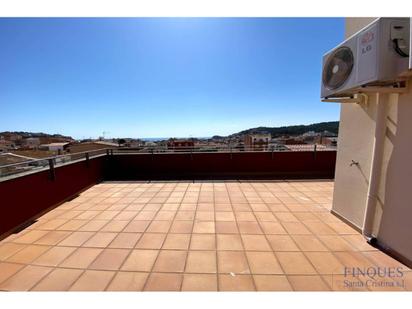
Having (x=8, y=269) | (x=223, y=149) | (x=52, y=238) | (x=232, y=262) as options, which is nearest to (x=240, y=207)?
(x=232, y=262)

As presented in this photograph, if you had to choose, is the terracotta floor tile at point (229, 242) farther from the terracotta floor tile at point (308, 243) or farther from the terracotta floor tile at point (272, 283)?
the terracotta floor tile at point (308, 243)

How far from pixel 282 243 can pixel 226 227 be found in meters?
0.75

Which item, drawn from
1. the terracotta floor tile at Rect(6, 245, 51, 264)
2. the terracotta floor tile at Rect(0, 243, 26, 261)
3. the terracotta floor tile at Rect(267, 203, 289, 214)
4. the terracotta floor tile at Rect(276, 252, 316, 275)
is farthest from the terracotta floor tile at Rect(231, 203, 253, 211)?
the terracotta floor tile at Rect(0, 243, 26, 261)

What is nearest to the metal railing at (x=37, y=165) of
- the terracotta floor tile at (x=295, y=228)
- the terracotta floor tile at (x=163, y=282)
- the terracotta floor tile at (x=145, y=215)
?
the terracotta floor tile at (x=145, y=215)

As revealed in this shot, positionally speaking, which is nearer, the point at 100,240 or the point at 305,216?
the point at 100,240

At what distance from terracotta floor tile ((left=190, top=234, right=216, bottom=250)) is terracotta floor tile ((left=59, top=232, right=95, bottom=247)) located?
4.38ft

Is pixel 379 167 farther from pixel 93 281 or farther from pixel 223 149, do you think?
pixel 223 149

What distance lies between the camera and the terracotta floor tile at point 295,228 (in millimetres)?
2617

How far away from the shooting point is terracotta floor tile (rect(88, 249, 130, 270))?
1959 mm

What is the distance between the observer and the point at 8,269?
193 cm

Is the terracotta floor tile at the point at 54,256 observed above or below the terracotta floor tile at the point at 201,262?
above

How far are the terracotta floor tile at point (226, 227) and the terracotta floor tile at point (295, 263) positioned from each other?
0.68 meters
